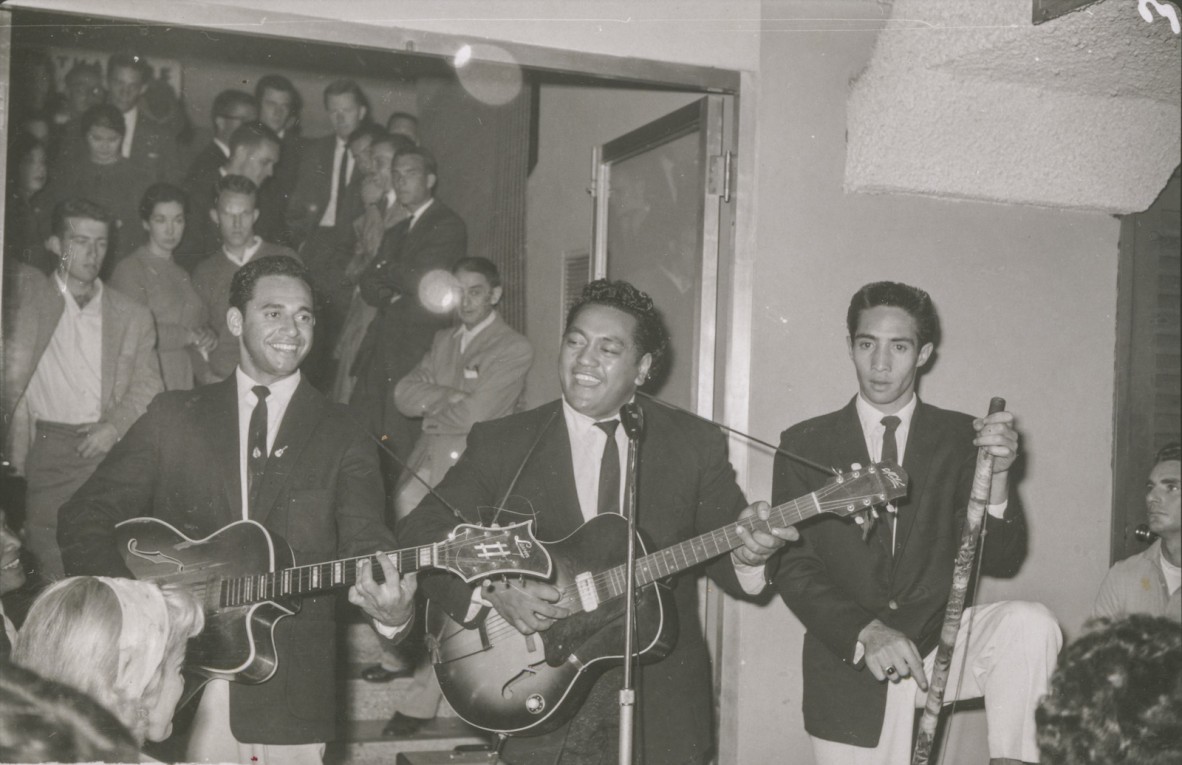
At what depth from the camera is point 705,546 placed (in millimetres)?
3109

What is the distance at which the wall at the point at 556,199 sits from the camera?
500 centimetres

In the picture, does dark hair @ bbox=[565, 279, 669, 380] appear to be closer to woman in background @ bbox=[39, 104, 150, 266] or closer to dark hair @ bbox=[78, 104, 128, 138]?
woman in background @ bbox=[39, 104, 150, 266]

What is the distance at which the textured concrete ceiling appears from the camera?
338 cm

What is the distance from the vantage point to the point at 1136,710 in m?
1.63

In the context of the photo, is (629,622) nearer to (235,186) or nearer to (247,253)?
(247,253)

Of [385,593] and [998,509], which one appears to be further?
[998,509]

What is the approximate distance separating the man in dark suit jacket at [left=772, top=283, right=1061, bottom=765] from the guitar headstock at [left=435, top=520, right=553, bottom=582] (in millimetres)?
874

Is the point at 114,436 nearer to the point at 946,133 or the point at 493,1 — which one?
the point at 493,1

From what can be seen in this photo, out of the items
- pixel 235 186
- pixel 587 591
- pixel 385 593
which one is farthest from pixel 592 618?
pixel 235 186

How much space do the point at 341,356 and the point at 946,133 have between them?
137 inches

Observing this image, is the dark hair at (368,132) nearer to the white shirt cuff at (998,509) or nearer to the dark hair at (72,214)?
the dark hair at (72,214)

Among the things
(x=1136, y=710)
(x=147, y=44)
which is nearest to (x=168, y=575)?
(x=1136, y=710)

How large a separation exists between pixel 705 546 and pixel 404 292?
328cm

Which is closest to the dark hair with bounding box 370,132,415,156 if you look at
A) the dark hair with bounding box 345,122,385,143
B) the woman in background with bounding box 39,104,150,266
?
the dark hair with bounding box 345,122,385,143
